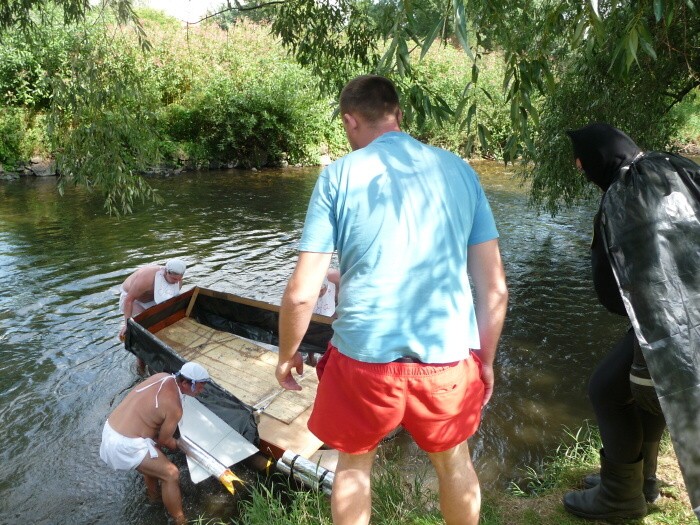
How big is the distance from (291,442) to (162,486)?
108 centimetres

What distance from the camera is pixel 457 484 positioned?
2.30 meters

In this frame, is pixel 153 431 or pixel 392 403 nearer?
pixel 392 403

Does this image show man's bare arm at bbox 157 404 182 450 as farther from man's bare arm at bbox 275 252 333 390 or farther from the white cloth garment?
man's bare arm at bbox 275 252 333 390

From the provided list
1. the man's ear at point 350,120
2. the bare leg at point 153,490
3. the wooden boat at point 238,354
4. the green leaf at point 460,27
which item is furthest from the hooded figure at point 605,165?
the bare leg at point 153,490

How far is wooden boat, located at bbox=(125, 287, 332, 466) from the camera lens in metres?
4.77

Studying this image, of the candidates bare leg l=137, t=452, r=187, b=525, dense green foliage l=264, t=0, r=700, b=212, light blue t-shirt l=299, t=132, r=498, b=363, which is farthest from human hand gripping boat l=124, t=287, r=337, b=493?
dense green foliage l=264, t=0, r=700, b=212

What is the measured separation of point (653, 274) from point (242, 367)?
4.64 meters

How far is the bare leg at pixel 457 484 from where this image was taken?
226 centimetres

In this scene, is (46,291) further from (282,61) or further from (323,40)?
(282,61)

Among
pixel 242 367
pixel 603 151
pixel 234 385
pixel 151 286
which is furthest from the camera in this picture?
pixel 151 286

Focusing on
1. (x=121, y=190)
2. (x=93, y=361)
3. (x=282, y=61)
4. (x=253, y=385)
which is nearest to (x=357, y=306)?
(x=253, y=385)

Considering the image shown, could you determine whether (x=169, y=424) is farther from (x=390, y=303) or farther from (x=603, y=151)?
(x=603, y=151)

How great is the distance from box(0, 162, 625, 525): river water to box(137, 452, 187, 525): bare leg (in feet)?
0.45

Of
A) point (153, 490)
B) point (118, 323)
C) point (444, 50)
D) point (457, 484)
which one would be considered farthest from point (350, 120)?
point (118, 323)
